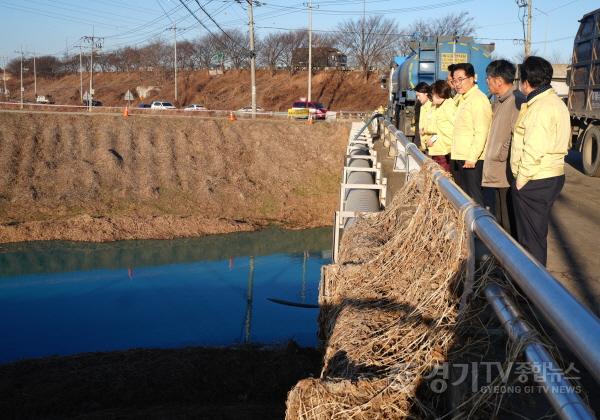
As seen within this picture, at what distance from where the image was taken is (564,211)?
8.65 m

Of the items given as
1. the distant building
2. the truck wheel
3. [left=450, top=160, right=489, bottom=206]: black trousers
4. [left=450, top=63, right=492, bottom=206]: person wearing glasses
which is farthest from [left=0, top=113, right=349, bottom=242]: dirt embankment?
the distant building

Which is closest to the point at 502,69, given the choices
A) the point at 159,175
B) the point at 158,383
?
the point at 158,383

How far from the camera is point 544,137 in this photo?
4.21 meters

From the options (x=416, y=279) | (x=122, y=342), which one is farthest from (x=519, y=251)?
(x=122, y=342)

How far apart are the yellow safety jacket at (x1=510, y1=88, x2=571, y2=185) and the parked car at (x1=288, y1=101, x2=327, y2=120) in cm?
3864

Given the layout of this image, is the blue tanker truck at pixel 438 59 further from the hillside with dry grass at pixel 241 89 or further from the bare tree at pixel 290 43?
the bare tree at pixel 290 43

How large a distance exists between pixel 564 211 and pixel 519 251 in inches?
288

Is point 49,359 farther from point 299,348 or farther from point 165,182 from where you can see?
point 165,182

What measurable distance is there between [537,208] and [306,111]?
41280mm

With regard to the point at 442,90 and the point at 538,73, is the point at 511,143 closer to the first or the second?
the point at 538,73

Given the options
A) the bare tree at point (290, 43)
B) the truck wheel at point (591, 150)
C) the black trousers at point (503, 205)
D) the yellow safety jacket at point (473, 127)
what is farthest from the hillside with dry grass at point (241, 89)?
the black trousers at point (503, 205)

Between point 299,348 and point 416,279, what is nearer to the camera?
point 416,279

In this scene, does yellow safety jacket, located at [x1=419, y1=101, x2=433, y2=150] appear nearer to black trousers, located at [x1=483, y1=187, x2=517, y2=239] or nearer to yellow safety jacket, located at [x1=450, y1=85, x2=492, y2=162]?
yellow safety jacket, located at [x1=450, y1=85, x2=492, y2=162]

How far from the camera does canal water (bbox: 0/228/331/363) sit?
14.2m
